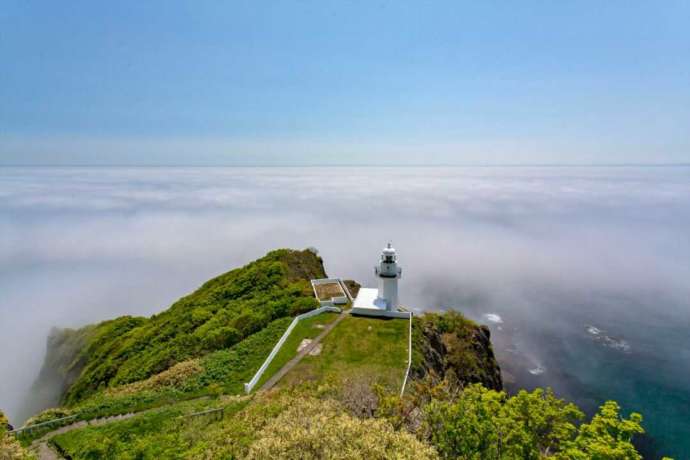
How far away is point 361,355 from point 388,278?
9.93 m

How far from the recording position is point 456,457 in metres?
14.3

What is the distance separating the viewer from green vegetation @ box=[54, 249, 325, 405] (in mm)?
36000

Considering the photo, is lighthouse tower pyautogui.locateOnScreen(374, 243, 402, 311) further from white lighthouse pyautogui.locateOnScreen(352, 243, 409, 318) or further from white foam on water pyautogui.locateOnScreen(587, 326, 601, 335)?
white foam on water pyautogui.locateOnScreen(587, 326, 601, 335)

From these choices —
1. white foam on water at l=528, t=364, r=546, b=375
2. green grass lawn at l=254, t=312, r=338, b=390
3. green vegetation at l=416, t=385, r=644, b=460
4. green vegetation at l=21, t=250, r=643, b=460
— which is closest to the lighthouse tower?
green vegetation at l=21, t=250, r=643, b=460

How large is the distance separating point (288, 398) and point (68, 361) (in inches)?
2229

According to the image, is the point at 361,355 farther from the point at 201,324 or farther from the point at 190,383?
the point at 201,324

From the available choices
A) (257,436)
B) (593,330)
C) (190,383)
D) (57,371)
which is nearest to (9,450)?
(257,436)

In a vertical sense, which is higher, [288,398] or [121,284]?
[288,398]

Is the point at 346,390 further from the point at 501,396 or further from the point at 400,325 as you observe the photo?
the point at 400,325

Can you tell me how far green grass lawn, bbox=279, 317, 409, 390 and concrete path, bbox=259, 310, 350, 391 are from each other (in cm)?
50

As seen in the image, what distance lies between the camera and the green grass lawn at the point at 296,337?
2816cm

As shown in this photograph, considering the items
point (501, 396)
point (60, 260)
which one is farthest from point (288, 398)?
point (60, 260)

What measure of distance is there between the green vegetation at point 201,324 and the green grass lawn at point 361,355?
7203 mm

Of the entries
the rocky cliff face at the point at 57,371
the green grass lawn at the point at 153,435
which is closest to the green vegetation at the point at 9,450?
the green grass lawn at the point at 153,435
